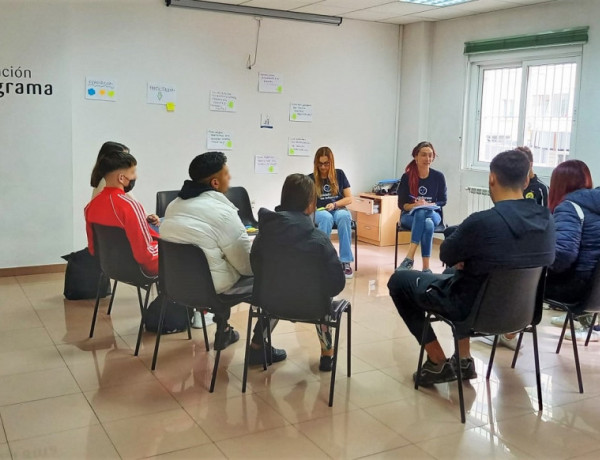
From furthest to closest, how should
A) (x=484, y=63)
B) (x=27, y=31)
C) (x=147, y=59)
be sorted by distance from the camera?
(x=484, y=63)
(x=147, y=59)
(x=27, y=31)

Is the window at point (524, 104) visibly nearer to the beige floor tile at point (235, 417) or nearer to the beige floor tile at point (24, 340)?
the beige floor tile at point (235, 417)

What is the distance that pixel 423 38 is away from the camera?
7.41 metres

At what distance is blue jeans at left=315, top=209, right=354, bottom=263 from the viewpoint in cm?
581

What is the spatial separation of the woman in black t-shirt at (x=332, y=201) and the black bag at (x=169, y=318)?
6.25 ft

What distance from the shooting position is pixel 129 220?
3.78 metres

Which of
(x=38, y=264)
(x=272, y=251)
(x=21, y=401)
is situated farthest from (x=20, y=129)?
(x=272, y=251)

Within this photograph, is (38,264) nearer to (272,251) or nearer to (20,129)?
(20,129)

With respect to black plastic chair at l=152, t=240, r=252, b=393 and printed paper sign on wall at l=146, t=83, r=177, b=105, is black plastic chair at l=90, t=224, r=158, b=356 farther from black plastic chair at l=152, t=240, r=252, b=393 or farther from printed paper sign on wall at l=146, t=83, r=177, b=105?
printed paper sign on wall at l=146, t=83, r=177, b=105

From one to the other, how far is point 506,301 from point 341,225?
2980 mm

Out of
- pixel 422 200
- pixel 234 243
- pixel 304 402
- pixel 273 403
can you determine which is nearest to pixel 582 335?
pixel 422 200

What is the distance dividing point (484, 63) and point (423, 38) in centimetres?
80

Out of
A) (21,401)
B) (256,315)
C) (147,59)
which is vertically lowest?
(21,401)

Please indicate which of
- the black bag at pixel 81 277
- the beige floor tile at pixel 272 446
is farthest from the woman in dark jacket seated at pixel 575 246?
the black bag at pixel 81 277

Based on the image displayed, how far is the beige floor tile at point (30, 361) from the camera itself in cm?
356
